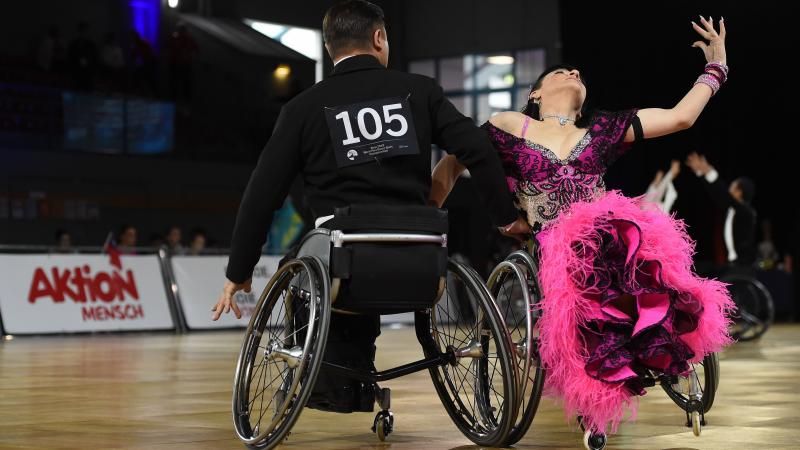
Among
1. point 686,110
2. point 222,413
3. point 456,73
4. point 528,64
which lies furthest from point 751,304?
point 456,73

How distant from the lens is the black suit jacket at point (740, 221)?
38.7 feet

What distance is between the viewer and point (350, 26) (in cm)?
400

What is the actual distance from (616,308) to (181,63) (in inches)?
708

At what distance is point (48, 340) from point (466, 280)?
932 cm

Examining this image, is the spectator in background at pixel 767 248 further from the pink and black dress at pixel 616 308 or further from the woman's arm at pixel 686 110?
the pink and black dress at pixel 616 308

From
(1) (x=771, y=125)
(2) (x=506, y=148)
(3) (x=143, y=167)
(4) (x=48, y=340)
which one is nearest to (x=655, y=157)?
(1) (x=771, y=125)

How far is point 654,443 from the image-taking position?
4121 mm

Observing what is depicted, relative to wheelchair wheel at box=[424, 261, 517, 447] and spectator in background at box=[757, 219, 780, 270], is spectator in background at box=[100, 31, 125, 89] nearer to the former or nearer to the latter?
spectator in background at box=[757, 219, 780, 270]

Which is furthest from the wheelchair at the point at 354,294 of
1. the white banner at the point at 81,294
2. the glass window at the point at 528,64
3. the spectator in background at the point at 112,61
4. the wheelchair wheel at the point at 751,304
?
the glass window at the point at 528,64

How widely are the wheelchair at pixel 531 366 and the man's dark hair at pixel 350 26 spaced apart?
882 mm

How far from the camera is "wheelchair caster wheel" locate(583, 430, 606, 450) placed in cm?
379

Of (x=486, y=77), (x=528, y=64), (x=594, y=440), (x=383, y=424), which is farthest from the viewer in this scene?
(x=486, y=77)

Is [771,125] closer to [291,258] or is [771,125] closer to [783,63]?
[783,63]

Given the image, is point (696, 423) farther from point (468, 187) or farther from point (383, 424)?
point (468, 187)
